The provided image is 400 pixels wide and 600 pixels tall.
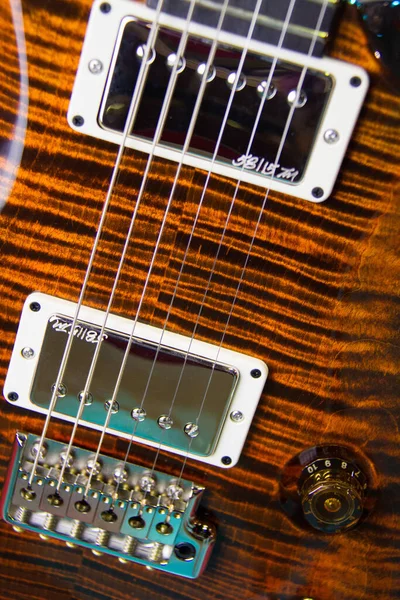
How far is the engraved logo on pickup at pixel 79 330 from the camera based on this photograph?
0.67 m

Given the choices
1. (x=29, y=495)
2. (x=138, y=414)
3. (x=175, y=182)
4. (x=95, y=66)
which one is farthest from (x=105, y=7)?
(x=29, y=495)

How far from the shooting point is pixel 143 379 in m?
0.67

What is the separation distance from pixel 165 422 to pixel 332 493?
7.6 inches

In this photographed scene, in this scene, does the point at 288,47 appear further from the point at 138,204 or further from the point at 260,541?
the point at 260,541

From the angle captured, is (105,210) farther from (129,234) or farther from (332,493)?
(332,493)

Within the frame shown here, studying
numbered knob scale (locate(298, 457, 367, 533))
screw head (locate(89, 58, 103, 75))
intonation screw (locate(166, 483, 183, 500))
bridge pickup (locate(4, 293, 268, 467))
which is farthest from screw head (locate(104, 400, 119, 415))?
screw head (locate(89, 58, 103, 75))

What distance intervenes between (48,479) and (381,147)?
19.5 inches

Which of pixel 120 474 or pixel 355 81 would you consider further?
pixel 120 474

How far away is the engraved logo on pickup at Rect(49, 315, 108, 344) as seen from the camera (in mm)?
665

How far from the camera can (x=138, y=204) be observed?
0.64m

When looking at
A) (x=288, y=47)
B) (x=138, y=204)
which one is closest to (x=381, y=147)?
(x=288, y=47)

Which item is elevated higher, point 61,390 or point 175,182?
point 175,182

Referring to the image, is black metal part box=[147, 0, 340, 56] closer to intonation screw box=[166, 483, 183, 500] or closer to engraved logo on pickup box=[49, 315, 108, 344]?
engraved logo on pickup box=[49, 315, 108, 344]

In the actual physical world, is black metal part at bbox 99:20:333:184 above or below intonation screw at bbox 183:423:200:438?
above
